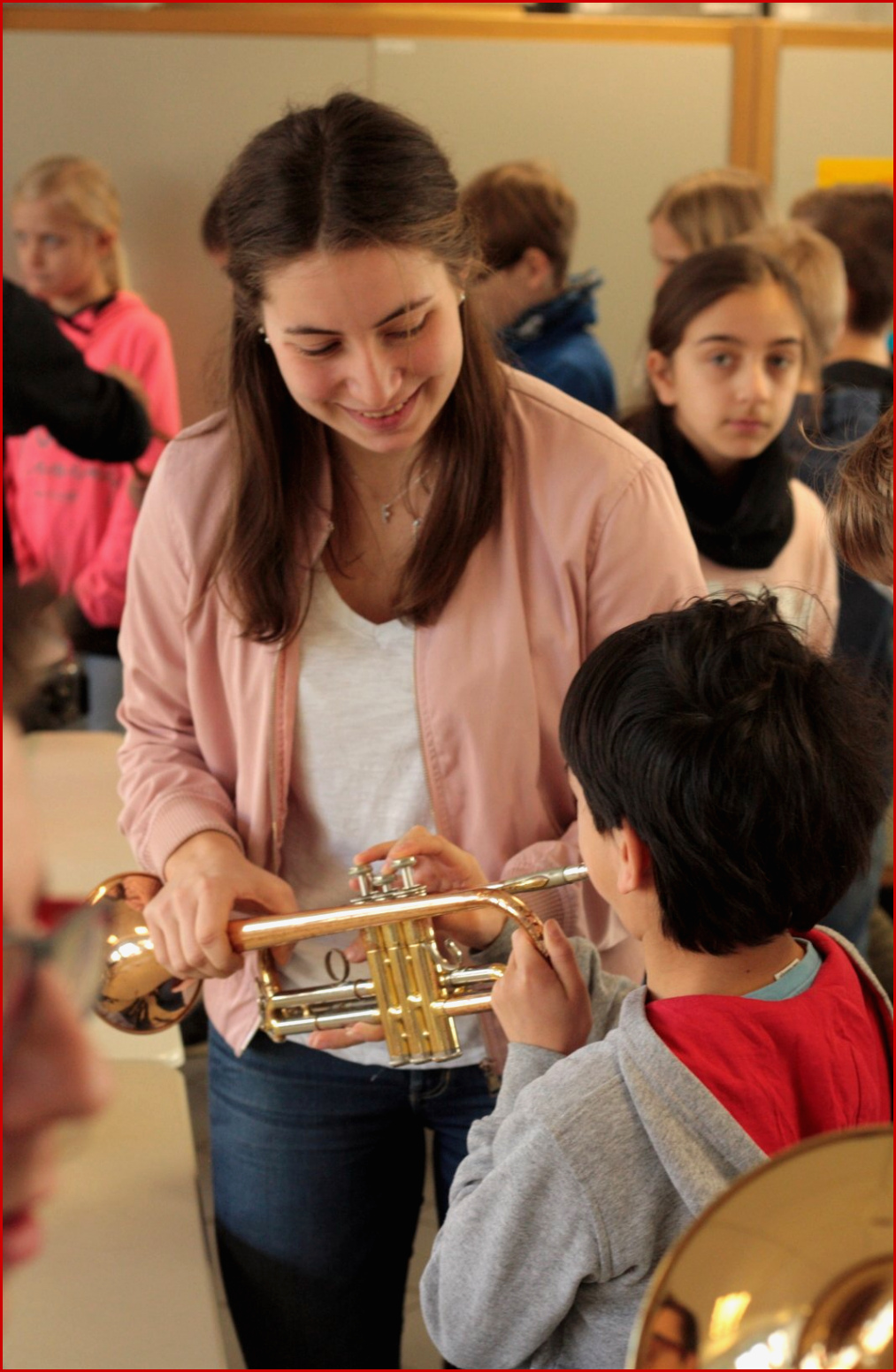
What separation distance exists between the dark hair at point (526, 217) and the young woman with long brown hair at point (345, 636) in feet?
5.06

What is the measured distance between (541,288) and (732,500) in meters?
0.82

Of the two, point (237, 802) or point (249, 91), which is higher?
point (249, 91)

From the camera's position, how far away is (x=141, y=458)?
2.75 m

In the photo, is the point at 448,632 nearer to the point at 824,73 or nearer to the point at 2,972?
the point at 2,972

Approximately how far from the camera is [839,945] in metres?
1.13

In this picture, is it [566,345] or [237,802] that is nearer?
[237,802]

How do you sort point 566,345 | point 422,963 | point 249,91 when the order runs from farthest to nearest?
point 249,91 → point 566,345 → point 422,963

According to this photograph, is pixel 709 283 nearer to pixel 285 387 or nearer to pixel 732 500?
pixel 732 500

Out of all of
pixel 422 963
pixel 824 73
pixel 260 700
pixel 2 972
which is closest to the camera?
pixel 2 972

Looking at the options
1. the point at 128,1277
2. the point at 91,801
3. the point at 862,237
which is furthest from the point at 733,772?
the point at 862,237

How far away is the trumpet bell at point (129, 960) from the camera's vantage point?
1356 mm

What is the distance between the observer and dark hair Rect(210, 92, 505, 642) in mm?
1219

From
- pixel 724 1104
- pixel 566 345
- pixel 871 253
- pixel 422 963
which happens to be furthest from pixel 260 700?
pixel 871 253

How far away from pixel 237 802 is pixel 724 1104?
0.64 m
